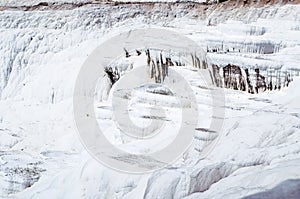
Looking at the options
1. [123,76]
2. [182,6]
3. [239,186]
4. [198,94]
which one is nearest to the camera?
[239,186]

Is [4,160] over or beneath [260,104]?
beneath

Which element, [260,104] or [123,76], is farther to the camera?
[123,76]

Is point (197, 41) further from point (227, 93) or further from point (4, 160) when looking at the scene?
point (4, 160)

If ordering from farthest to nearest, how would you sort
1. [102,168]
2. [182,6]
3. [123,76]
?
[182,6] → [123,76] → [102,168]

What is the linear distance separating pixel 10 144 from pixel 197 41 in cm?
490

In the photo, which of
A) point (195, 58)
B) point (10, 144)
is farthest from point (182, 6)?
point (10, 144)

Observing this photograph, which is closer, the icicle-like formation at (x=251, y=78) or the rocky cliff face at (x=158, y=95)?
the rocky cliff face at (x=158, y=95)

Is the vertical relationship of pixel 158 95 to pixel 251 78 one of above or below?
below

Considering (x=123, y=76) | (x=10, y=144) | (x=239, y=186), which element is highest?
(x=239, y=186)

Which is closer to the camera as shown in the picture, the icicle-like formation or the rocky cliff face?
the rocky cliff face

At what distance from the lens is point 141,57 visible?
12367 mm

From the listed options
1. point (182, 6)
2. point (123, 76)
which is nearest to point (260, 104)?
point (123, 76)

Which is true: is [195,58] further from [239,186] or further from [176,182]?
[239,186]

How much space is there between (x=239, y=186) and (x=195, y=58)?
6161mm
